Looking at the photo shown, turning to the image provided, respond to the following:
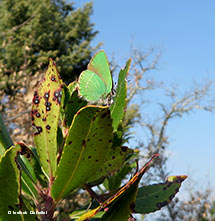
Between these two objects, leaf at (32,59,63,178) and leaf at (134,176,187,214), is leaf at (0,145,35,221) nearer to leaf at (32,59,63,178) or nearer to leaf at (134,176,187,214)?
leaf at (32,59,63,178)

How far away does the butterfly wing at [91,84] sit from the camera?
0.71 m

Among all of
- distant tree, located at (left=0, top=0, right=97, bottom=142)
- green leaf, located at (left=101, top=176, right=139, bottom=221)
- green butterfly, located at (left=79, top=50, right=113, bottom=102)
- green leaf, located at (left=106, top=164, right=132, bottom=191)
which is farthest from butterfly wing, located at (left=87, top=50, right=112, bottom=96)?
distant tree, located at (left=0, top=0, right=97, bottom=142)

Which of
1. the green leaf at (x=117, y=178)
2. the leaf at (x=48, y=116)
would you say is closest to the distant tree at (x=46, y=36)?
the green leaf at (x=117, y=178)

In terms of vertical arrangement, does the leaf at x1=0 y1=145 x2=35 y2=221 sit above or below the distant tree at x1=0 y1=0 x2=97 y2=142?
below

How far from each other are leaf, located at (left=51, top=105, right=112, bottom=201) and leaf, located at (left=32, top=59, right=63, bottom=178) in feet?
0.21

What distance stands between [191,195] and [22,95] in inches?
177

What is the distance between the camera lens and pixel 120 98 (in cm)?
68

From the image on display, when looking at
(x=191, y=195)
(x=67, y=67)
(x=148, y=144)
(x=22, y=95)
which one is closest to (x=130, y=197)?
(x=22, y=95)

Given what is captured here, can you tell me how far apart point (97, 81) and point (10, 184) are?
29 centimetres

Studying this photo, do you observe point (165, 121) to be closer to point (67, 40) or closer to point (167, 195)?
point (67, 40)

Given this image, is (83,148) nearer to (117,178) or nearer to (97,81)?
(97,81)

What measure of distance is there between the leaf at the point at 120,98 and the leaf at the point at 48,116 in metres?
0.13

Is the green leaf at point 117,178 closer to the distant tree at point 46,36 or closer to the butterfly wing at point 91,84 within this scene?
the butterfly wing at point 91,84

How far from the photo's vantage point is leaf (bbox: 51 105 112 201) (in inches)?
23.4
